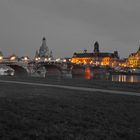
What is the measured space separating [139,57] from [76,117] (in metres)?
182

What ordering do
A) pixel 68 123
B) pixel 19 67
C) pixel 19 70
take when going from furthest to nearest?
pixel 19 70 → pixel 19 67 → pixel 68 123

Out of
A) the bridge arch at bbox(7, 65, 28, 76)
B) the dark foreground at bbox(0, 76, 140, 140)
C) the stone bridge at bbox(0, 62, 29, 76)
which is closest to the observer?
the dark foreground at bbox(0, 76, 140, 140)

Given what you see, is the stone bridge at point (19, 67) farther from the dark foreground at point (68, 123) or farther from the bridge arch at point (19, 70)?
the dark foreground at point (68, 123)

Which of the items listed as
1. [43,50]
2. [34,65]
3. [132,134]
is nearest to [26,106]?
[132,134]

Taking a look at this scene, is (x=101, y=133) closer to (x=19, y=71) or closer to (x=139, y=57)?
(x=19, y=71)

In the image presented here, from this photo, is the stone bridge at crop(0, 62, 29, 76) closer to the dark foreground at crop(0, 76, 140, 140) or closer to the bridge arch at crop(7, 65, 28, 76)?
the bridge arch at crop(7, 65, 28, 76)

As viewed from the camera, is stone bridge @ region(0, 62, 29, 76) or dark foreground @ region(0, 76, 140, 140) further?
stone bridge @ region(0, 62, 29, 76)

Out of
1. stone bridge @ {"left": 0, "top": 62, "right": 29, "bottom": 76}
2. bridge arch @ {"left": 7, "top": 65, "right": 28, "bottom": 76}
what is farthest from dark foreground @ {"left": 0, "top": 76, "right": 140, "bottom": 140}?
bridge arch @ {"left": 7, "top": 65, "right": 28, "bottom": 76}

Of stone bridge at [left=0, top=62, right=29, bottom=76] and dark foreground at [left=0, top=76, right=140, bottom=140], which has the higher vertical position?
stone bridge at [left=0, top=62, right=29, bottom=76]

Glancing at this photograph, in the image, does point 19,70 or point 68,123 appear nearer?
point 68,123

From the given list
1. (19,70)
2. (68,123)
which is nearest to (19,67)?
(19,70)

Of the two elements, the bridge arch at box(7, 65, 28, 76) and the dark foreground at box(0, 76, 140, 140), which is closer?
the dark foreground at box(0, 76, 140, 140)

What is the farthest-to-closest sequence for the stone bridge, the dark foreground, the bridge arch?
the bridge arch → the stone bridge → the dark foreground

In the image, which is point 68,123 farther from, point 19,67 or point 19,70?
point 19,70
